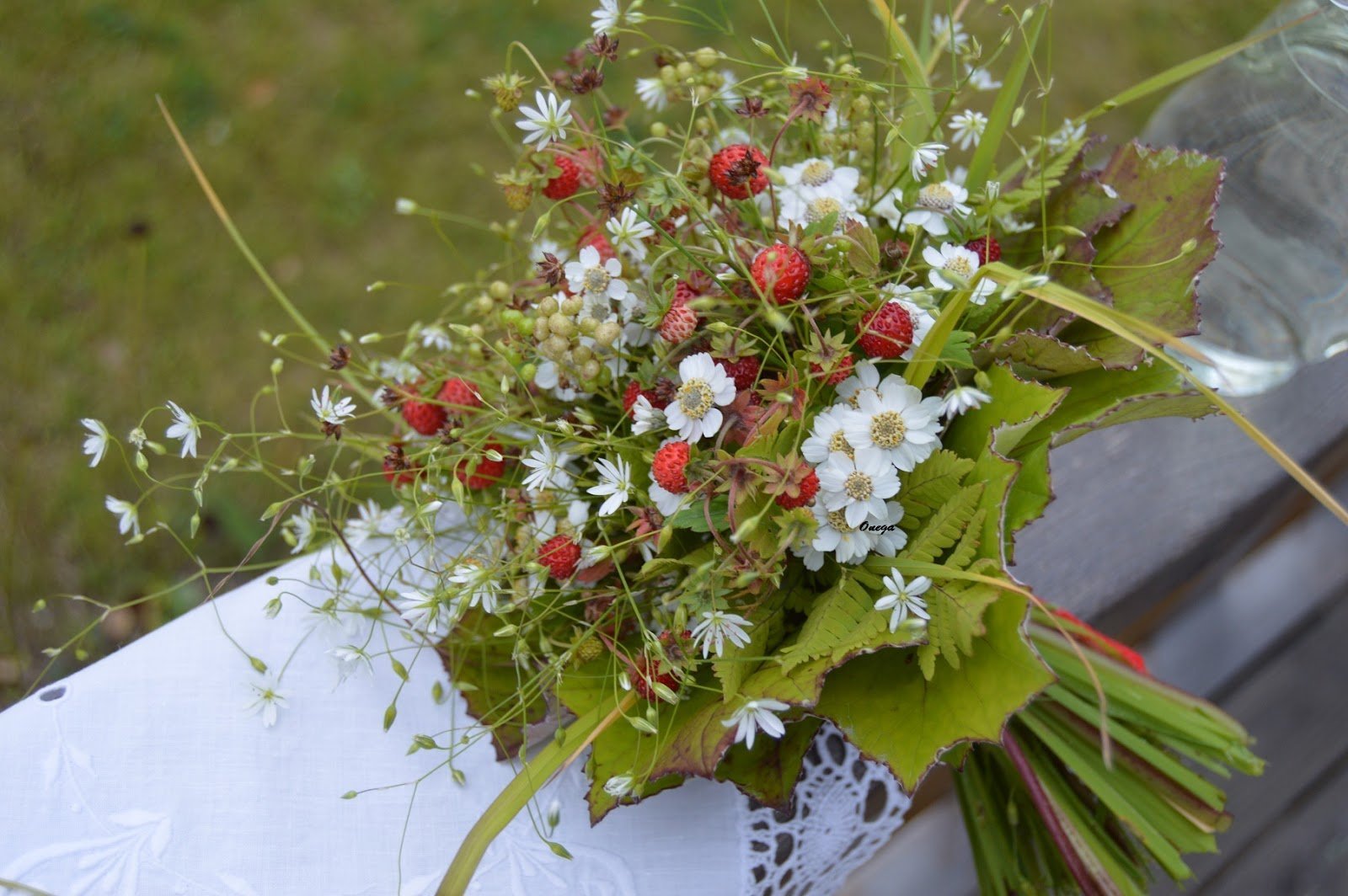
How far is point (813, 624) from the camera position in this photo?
0.59 meters

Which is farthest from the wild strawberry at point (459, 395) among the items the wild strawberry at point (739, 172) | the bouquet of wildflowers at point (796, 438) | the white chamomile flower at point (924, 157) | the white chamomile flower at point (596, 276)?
the white chamomile flower at point (924, 157)

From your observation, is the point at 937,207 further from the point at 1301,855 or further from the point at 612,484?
the point at 1301,855

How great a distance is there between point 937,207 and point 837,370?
0.15 metres

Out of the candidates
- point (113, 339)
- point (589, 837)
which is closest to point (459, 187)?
point (113, 339)

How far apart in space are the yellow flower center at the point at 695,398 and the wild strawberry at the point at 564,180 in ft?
0.57

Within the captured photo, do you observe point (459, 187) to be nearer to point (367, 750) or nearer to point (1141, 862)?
point (367, 750)

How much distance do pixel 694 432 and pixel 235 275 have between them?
1386 mm

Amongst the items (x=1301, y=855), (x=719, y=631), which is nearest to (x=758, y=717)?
(x=719, y=631)

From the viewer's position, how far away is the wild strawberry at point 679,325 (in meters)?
0.57

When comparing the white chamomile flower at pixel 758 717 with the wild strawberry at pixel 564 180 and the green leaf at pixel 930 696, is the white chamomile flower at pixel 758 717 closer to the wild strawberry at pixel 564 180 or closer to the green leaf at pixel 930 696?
the green leaf at pixel 930 696

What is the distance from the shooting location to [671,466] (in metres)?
0.56

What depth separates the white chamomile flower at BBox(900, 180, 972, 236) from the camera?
62 cm

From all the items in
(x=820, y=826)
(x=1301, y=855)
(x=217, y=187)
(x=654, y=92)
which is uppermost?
(x=217, y=187)

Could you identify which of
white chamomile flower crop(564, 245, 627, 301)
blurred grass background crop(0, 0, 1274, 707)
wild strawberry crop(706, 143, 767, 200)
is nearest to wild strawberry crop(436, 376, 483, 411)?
white chamomile flower crop(564, 245, 627, 301)
